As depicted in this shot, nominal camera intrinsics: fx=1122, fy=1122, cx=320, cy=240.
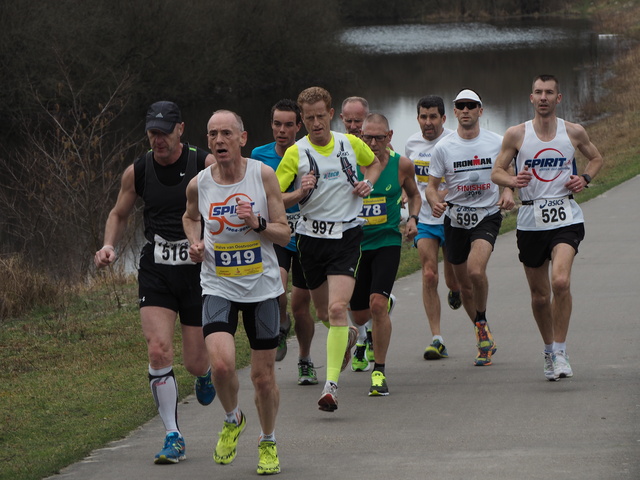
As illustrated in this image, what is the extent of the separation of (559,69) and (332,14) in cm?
1068

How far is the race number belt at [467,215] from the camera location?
28.5 ft

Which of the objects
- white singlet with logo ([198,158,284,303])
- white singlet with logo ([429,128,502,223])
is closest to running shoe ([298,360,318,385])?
white singlet with logo ([429,128,502,223])

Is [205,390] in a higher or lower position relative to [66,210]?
lower

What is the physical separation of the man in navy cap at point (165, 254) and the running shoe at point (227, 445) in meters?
0.45

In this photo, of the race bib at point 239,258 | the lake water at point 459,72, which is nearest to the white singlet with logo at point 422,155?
the race bib at point 239,258

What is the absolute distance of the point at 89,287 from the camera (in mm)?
15203

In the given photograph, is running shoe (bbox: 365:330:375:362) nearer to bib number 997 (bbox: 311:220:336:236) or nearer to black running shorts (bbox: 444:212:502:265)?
black running shorts (bbox: 444:212:502:265)

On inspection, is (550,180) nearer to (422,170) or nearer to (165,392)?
(422,170)

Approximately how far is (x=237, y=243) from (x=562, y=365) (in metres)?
2.95

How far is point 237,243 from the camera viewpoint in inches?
235

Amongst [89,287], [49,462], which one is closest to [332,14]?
[89,287]

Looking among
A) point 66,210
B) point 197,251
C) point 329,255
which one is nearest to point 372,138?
point 329,255

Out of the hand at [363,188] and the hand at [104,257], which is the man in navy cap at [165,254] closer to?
the hand at [104,257]

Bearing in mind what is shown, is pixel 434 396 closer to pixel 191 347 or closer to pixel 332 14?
pixel 191 347
